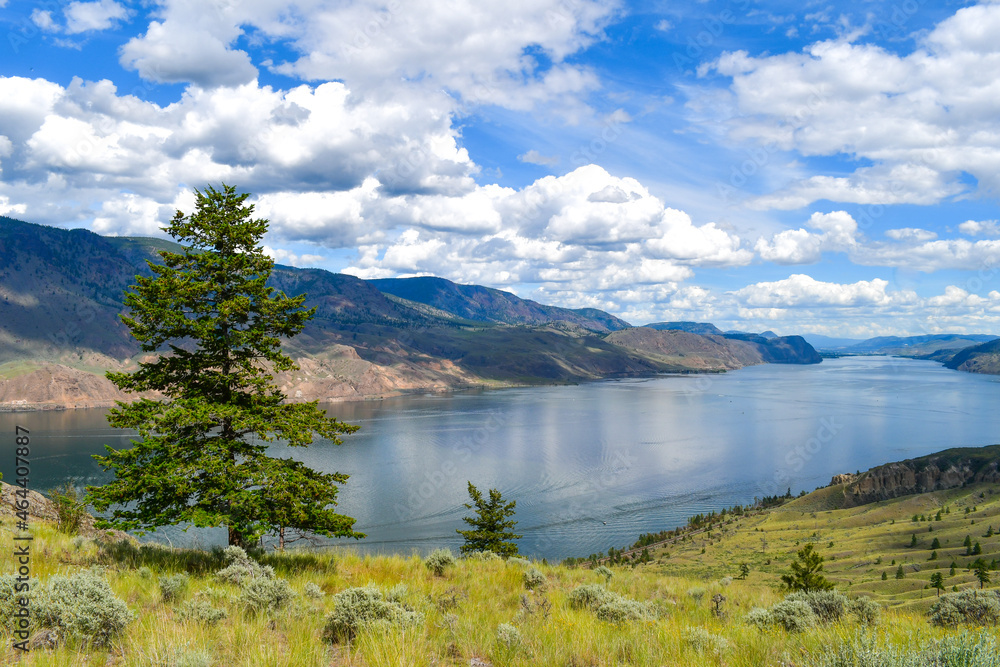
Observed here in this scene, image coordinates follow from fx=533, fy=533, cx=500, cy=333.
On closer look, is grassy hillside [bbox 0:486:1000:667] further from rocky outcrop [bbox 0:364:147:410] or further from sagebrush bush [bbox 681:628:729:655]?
rocky outcrop [bbox 0:364:147:410]

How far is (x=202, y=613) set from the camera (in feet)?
20.9

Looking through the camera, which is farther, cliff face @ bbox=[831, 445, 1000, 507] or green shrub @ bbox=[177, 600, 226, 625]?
cliff face @ bbox=[831, 445, 1000, 507]

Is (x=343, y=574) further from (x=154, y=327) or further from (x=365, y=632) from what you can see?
(x=154, y=327)

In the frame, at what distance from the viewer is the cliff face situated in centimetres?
6750

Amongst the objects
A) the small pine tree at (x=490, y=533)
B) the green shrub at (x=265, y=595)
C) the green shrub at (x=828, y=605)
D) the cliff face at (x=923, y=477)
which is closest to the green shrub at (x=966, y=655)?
the green shrub at (x=828, y=605)

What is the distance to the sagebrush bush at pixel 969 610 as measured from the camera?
8469mm

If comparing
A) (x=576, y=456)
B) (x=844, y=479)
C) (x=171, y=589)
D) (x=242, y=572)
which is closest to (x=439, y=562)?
(x=242, y=572)

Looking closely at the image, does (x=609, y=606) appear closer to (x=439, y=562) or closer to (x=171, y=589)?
(x=439, y=562)

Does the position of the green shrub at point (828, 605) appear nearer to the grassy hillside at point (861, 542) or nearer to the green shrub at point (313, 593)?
the green shrub at point (313, 593)

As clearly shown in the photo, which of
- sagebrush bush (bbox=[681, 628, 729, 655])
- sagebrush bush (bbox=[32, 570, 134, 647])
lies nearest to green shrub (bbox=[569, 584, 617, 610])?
sagebrush bush (bbox=[681, 628, 729, 655])

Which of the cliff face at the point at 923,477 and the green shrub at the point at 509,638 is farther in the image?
the cliff face at the point at 923,477

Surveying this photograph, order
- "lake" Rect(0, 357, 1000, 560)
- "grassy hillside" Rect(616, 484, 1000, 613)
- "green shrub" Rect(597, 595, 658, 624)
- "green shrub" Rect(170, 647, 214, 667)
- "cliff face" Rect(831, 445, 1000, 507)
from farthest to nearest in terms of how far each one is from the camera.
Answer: "cliff face" Rect(831, 445, 1000, 507) < "lake" Rect(0, 357, 1000, 560) < "grassy hillside" Rect(616, 484, 1000, 613) < "green shrub" Rect(597, 595, 658, 624) < "green shrub" Rect(170, 647, 214, 667)

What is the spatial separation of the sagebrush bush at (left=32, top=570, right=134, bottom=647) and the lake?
4757cm

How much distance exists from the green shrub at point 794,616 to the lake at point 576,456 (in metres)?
49.4
